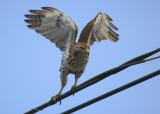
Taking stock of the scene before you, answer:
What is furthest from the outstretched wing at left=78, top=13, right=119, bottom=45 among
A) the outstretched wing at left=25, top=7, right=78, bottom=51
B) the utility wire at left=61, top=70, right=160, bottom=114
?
the utility wire at left=61, top=70, right=160, bottom=114

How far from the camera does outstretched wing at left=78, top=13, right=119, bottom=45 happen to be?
24.5 ft

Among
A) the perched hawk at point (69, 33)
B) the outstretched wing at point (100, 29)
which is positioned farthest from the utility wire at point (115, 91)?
the outstretched wing at point (100, 29)

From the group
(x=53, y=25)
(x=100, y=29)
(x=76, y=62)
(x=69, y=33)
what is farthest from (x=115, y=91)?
(x=100, y=29)

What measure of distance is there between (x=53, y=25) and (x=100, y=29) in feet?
4.05

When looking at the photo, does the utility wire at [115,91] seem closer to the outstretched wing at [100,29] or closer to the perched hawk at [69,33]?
the perched hawk at [69,33]

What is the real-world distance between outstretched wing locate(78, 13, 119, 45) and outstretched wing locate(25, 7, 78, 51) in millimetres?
427

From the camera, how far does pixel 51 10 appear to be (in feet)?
25.2

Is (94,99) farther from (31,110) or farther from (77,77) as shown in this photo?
(77,77)

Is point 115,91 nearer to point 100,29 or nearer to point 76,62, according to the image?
point 76,62

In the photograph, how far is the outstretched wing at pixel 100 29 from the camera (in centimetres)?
748

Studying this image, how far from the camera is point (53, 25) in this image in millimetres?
7785

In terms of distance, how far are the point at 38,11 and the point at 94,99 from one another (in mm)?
4403

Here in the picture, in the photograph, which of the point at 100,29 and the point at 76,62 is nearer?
the point at 76,62

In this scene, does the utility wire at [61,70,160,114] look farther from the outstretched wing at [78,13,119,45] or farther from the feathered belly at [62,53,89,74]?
the outstretched wing at [78,13,119,45]
